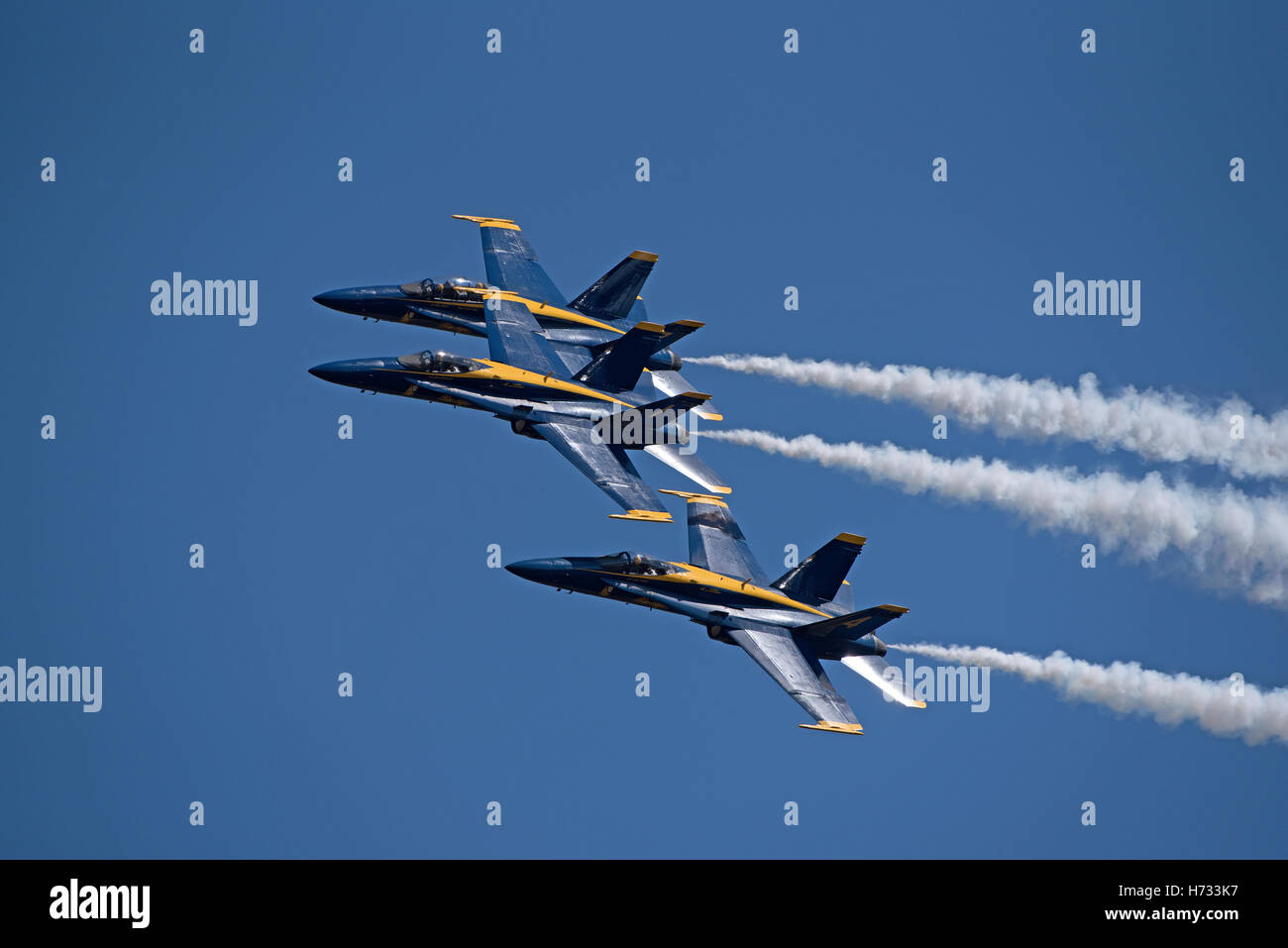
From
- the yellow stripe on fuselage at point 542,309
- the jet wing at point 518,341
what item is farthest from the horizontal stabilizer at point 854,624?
the yellow stripe on fuselage at point 542,309


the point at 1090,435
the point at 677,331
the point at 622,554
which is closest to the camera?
the point at 622,554

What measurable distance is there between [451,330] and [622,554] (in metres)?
14.0

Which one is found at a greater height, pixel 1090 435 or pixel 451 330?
pixel 451 330

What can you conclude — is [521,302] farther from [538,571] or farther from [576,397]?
[538,571]

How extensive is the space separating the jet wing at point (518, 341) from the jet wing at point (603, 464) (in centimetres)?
243

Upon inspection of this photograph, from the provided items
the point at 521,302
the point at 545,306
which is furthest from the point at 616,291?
the point at 521,302

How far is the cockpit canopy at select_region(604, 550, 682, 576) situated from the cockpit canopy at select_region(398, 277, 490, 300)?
14111mm

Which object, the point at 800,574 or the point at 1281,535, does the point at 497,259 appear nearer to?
the point at 800,574

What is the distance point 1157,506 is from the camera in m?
70.6

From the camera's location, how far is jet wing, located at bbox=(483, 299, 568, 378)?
67.0m

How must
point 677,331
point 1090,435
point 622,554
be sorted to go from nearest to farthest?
1. point 622,554
2. point 677,331
3. point 1090,435

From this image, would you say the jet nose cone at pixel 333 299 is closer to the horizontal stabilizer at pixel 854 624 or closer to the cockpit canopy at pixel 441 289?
the cockpit canopy at pixel 441 289

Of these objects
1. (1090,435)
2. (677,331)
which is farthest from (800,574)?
(1090,435)

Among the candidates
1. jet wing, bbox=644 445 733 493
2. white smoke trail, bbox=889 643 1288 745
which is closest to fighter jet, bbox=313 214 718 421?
jet wing, bbox=644 445 733 493
